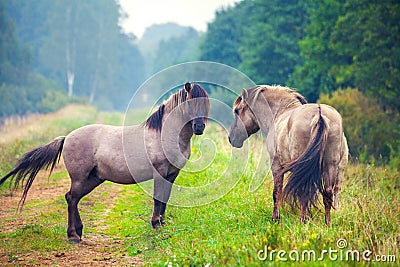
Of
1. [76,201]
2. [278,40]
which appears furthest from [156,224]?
[278,40]

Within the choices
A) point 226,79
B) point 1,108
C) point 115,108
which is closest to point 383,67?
point 226,79

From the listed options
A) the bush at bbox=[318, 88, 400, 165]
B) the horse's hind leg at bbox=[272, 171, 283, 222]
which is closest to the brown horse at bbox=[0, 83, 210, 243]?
the horse's hind leg at bbox=[272, 171, 283, 222]

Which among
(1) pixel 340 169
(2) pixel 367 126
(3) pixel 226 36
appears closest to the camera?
(1) pixel 340 169

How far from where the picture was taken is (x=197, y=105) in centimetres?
638

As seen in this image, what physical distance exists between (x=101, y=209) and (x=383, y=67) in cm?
1229

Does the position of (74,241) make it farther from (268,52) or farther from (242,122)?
(268,52)

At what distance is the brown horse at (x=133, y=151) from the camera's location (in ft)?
20.9

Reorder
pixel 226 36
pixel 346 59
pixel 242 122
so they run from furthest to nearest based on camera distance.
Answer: pixel 226 36
pixel 346 59
pixel 242 122

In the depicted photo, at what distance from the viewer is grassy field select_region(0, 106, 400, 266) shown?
435cm

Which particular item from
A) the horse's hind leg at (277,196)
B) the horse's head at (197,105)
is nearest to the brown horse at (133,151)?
the horse's head at (197,105)

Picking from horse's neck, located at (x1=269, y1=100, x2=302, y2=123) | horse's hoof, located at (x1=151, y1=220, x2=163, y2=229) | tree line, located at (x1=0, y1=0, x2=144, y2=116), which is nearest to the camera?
horse's neck, located at (x1=269, y1=100, x2=302, y2=123)

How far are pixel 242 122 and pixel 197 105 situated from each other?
3.15ft

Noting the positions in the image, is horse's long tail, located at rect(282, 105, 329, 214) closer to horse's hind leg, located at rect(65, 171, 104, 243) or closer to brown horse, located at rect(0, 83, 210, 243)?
brown horse, located at rect(0, 83, 210, 243)

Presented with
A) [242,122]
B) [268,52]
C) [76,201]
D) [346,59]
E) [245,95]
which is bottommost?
[76,201]
